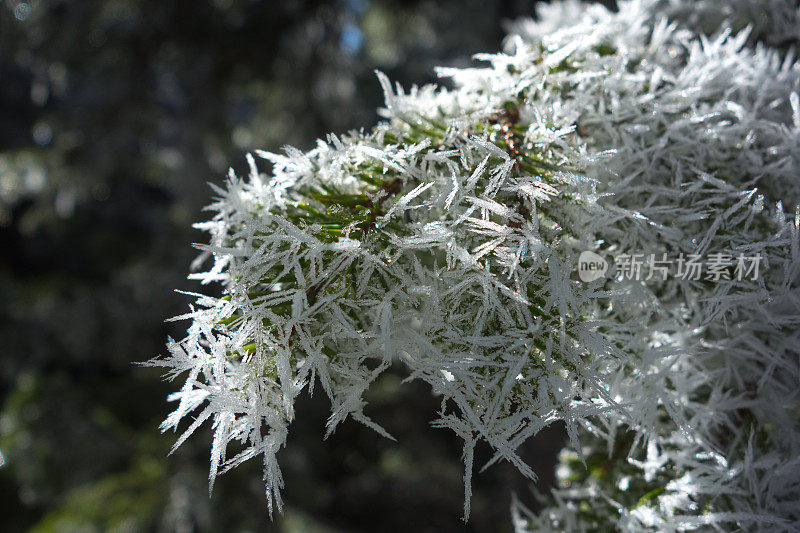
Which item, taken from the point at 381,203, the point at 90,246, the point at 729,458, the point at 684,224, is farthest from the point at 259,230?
the point at 90,246

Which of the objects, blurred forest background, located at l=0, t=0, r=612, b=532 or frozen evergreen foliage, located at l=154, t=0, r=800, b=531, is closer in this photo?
frozen evergreen foliage, located at l=154, t=0, r=800, b=531

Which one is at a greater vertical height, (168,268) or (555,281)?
(555,281)

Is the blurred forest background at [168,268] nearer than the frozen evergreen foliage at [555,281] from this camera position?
No

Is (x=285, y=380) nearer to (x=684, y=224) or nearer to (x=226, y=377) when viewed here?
(x=226, y=377)
